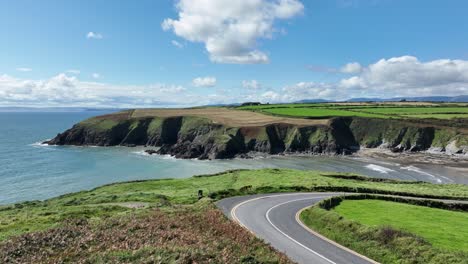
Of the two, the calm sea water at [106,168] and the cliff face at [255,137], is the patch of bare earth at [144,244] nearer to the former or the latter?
the calm sea water at [106,168]

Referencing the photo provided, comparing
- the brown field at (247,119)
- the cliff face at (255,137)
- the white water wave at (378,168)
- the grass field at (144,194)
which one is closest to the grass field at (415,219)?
the grass field at (144,194)

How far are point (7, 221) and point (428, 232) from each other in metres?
34.5

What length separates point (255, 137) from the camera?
135000mm

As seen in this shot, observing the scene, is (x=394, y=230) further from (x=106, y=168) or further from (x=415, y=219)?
(x=106, y=168)

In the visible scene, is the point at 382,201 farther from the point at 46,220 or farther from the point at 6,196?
the point at 6,196

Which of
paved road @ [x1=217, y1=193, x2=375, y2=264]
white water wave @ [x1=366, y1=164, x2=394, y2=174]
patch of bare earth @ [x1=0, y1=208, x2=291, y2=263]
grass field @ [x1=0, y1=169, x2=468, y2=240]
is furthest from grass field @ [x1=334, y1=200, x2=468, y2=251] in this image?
white water wave @ [x1=366, y1=164, x2=394, y2=174]

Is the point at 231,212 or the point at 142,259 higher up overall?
the point at 142,259

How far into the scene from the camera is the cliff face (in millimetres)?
126562

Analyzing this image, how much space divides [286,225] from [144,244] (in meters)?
16.5

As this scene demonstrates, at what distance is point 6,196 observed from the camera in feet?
227

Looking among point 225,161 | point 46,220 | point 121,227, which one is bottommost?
point 225,161

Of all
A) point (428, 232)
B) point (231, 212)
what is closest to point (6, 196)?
point (231, 212)

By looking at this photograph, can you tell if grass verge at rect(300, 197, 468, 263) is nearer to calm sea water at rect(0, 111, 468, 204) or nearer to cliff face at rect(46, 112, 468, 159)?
calm sea water at rect(0, 111, 468, 204)

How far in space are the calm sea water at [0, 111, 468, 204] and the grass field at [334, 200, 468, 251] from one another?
50.9 meters
